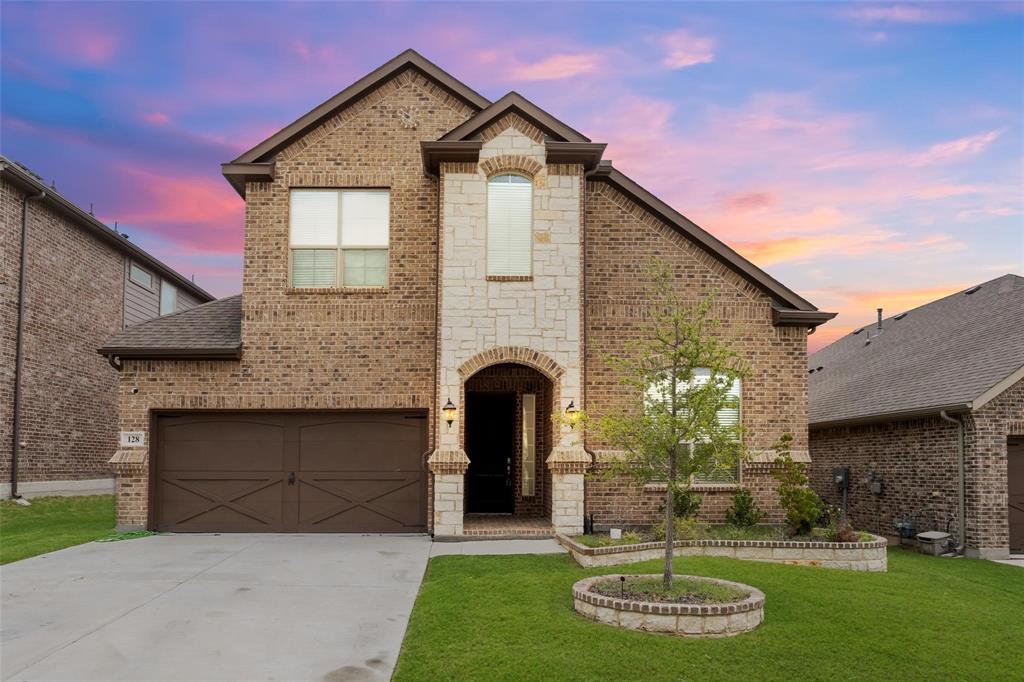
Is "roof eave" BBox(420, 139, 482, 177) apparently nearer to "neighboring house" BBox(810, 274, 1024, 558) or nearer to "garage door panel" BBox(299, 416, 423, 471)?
"garage door panel" BBox(299, 416, 423, 471)

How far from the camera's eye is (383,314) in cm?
1548

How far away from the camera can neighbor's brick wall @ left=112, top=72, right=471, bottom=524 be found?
1539cm

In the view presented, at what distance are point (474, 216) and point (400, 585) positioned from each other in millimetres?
6765

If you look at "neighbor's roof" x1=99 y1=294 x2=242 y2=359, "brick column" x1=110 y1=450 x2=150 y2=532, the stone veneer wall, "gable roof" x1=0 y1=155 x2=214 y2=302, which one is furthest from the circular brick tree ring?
"gable roof" x1=0 y1=155 x2=214 y2=302

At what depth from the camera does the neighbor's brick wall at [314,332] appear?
1539 cm

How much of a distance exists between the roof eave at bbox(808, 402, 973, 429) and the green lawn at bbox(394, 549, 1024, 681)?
3988 millimetres

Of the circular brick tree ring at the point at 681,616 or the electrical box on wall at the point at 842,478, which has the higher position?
the electrical box on wall at the point at 842,478

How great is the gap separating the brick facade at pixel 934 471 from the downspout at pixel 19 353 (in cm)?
1930

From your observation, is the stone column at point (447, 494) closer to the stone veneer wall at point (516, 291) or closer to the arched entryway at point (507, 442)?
the stone veneer wall at point (516, 291)

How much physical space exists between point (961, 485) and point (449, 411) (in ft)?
30.3

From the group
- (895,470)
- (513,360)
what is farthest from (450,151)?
(895,470)

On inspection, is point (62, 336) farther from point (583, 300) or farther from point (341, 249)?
point (583, 300)

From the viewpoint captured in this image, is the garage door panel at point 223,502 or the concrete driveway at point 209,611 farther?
the garage door panel at point 223,502

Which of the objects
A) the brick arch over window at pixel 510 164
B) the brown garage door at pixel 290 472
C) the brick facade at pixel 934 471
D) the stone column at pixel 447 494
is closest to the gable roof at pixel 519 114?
the brick arch over window at pixel 510 164
